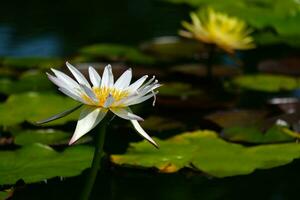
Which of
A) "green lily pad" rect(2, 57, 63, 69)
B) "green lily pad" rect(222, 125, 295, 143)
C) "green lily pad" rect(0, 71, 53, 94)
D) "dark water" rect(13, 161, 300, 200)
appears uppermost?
"green lily pad" rect(2, 57, 63, 69)

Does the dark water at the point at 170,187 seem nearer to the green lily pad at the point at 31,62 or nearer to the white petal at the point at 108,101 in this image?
the white petal at the point at 108,101

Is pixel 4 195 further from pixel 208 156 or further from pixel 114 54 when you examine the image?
pixel 114 54

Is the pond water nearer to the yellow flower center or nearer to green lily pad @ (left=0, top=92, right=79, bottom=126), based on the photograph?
green lily pad @ (left=0, top=92, right=79, bottom=126)

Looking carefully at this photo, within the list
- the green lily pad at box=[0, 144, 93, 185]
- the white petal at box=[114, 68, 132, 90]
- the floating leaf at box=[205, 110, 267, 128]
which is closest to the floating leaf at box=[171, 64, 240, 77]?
the floating leaf at box=[205, 110, 267, 128]

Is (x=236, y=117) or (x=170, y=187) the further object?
(x=236, y=117)

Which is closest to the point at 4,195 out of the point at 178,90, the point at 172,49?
the point at 178,90

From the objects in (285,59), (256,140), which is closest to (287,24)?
(285,59)

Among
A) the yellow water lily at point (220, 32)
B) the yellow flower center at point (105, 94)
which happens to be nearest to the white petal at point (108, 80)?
the yellow flower center at point (105, 94)
